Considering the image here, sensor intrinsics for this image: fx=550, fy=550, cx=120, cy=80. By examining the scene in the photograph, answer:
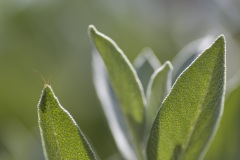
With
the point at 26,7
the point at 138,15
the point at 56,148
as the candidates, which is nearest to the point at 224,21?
the point at 138,15

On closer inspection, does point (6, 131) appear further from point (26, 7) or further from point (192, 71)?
point (192, 71)

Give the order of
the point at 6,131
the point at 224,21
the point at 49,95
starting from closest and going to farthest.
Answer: the point at 49,95
the point at 6,131
the point at 224,21

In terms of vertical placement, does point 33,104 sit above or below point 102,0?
below

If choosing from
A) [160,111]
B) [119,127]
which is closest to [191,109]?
[160,111]

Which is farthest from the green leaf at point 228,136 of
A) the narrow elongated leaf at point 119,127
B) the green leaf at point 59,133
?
the green leaf at point 59,133

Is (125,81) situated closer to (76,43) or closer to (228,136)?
(228,136)

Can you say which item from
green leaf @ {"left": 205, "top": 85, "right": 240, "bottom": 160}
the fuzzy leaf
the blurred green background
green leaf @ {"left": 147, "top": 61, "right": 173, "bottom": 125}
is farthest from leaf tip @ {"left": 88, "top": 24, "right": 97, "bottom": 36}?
the blurred green background

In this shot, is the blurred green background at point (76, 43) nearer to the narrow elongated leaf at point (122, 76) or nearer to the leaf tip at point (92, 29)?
the narrow elongated leaf at point (122, 76)
